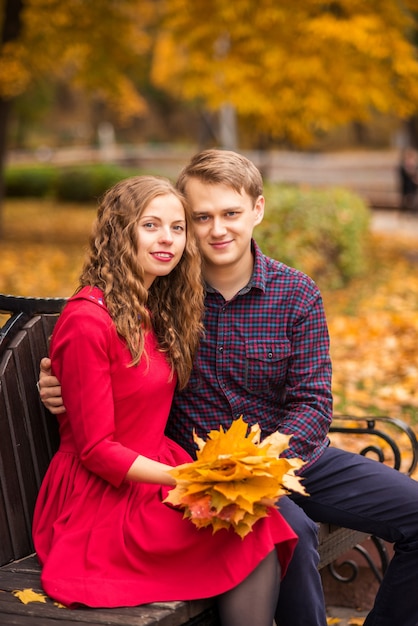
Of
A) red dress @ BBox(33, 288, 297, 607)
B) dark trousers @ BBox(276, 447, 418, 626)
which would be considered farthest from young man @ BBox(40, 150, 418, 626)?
red dress @ BBox(33, 288, 297, 607)

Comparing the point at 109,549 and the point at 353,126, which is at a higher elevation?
the point at 353,126

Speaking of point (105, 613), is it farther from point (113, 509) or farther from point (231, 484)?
point (231, 484)

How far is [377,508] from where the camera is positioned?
3.11 meters

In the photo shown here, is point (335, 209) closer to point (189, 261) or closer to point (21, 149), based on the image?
point (189, 261)

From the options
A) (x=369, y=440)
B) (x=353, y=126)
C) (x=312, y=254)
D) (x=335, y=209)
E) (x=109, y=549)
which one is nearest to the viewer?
(x=109, y=549)

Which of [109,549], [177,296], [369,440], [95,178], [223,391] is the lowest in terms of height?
[369,440]

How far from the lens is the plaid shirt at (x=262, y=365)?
3221mm

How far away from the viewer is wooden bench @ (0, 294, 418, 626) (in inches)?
102

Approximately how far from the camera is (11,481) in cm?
304

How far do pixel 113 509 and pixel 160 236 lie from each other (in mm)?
862

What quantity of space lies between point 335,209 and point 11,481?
33.0 ft

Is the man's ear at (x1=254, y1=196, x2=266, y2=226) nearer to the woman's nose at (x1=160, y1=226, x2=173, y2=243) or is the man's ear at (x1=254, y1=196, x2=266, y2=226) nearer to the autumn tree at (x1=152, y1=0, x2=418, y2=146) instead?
the woman's nose at (x1=160, y1=226, x2=173, y2=243)

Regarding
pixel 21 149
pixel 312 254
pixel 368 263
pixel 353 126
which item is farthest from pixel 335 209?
pixel 353 126

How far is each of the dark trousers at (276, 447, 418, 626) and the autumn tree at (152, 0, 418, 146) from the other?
33.9 ft
